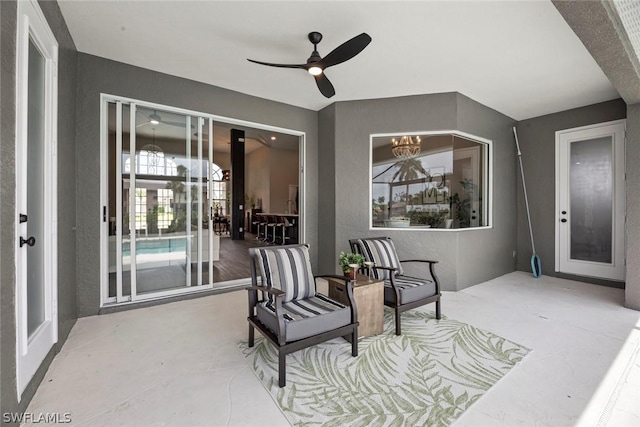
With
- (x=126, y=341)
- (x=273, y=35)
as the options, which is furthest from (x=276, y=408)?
(x=273, y=35)

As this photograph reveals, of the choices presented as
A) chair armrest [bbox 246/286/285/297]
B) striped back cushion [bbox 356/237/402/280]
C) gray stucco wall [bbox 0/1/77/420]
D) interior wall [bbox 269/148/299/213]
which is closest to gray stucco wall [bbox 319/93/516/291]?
striped back cushion [bbox 356/237/402/280]

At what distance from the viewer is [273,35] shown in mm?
2686

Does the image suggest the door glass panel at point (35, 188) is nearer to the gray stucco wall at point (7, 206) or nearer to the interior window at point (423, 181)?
the gray stucco wall at point (7, 206)

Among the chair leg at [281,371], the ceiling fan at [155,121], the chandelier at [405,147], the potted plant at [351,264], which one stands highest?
the ceiling fan at [155,121]

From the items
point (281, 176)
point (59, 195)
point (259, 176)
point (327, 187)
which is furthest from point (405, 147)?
point (259, 176)

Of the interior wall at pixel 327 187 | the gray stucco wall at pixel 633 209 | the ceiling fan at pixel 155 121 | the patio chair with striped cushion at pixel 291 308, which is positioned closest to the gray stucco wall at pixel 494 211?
the gray stucco wall at pixel 633 209

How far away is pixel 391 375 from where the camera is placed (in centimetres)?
199

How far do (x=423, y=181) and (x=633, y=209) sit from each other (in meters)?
2.43

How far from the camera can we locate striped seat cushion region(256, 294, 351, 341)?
6.43ft

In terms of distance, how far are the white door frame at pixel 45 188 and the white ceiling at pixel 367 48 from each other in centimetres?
65

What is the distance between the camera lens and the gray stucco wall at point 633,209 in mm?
3311

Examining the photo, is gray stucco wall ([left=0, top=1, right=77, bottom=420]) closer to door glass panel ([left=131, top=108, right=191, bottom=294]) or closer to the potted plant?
door glass panel ([left=131, top=108, right=191, bottom=294])

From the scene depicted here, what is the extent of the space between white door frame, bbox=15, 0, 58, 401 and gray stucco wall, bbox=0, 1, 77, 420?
86 millimetres

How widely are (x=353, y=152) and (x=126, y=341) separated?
361 cm
